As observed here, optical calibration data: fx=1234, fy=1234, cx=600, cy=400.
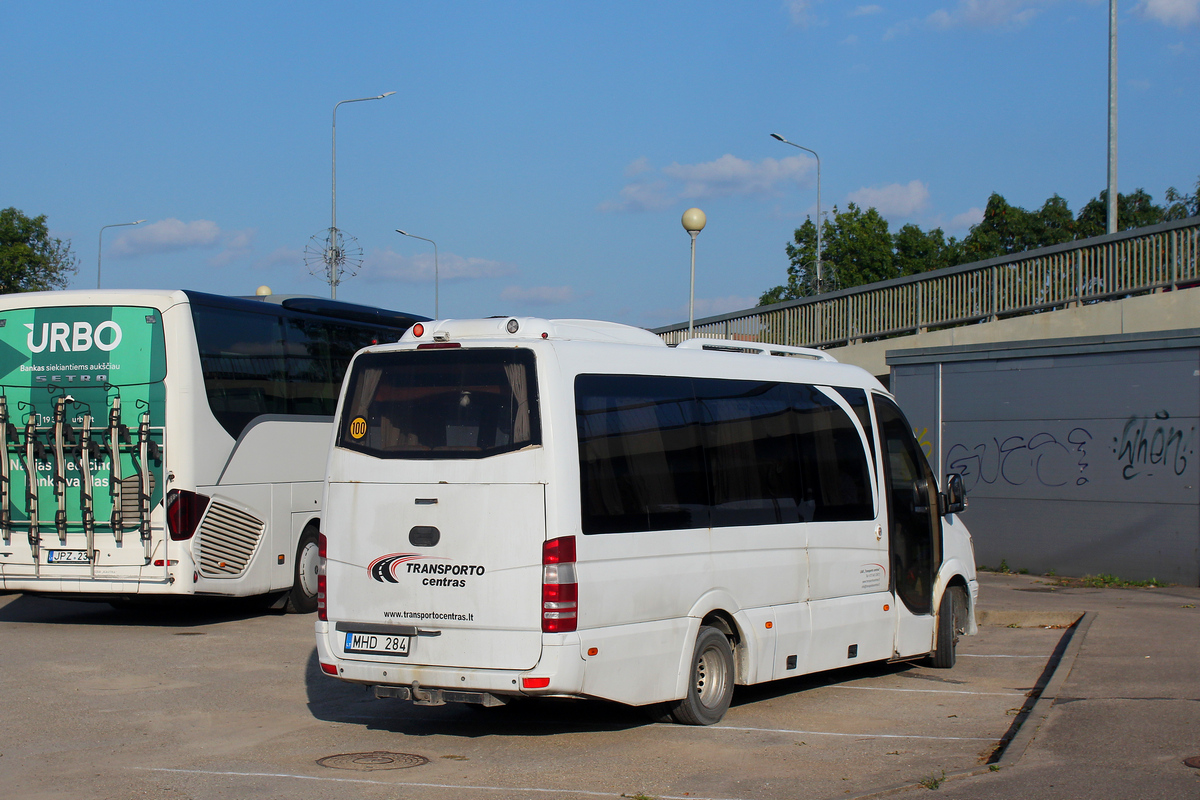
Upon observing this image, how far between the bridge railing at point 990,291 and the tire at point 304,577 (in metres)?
8.99

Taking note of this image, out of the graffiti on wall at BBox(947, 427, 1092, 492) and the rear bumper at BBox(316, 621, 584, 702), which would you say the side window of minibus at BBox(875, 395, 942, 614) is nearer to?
the rear bumper at BBox(316, 621, 584, 702)

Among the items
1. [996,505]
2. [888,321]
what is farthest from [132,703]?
[888,321]

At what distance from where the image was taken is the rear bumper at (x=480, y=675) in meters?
7.40

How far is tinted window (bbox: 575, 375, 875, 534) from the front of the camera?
7.97 meters

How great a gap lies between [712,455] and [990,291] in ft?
47.1

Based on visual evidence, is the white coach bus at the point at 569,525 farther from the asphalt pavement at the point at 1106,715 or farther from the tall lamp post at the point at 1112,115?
the tall lamp post at the point at 1112,115

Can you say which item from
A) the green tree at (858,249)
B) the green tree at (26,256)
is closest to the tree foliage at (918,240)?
the green tree at (858,249)

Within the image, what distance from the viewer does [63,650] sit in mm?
12156

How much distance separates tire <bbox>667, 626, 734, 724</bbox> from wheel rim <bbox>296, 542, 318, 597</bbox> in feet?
25.5

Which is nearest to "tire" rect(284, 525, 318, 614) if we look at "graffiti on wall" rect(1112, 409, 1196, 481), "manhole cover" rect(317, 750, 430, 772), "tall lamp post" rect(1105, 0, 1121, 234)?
"manhole cover" rect(317, 750, 430, 772)

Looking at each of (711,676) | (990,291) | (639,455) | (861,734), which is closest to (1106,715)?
(861,734)

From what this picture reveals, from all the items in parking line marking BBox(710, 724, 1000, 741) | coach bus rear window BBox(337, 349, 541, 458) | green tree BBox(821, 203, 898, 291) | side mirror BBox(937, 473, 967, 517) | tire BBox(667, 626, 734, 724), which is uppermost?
green tree BBox(821, 203, 898, 291)

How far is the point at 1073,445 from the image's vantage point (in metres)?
17.8

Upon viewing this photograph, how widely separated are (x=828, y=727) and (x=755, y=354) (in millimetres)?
3033
